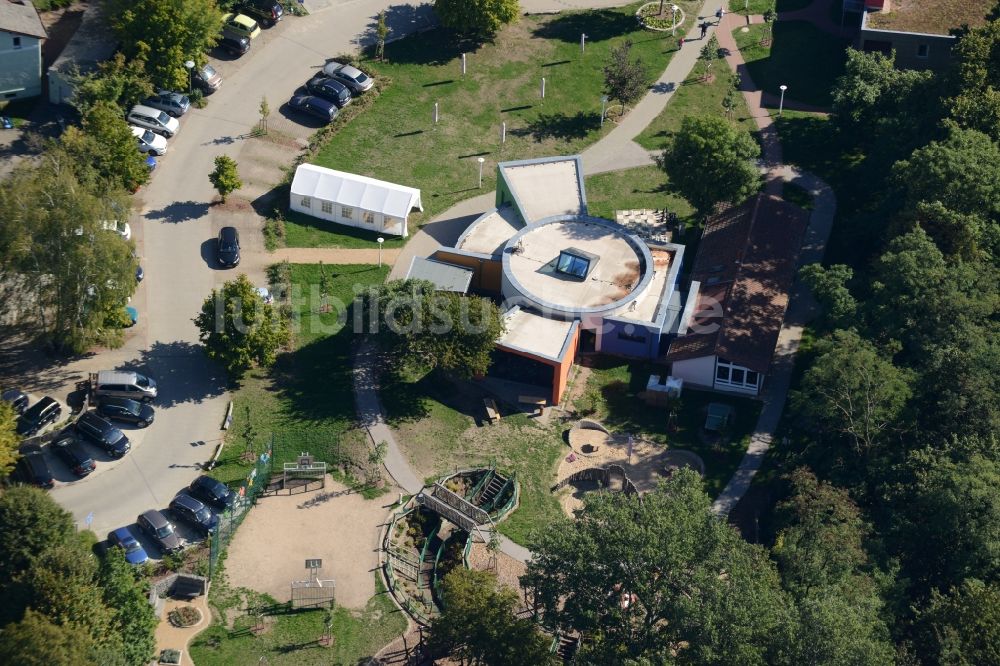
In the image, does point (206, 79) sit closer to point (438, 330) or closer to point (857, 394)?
point (438, 330)

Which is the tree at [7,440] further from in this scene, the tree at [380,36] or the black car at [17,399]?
the tree at [380,36]

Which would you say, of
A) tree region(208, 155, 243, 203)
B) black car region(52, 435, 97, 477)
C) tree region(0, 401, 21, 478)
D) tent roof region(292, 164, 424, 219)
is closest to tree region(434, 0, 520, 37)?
tent roof region(292, 164, 424, 219)

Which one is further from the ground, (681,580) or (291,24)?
(291,24)

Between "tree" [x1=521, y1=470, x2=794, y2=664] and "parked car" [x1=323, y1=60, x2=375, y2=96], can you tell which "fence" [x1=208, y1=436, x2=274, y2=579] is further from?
"parked car" [x1=323, y1=60, x2=375, y2=96]

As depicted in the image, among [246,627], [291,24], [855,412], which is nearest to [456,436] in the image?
[246,627]

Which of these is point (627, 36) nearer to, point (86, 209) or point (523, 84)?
point (523, 84)

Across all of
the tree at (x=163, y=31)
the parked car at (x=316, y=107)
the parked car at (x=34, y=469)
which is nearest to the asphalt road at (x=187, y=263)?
the parked car at (x=34, y=469)
